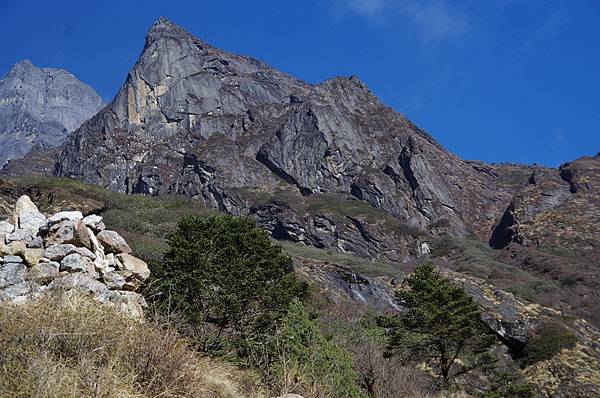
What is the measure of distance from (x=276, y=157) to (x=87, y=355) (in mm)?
109991

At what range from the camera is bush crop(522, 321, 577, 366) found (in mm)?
33812

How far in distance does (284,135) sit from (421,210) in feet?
102

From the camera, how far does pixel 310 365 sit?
30.5 feet

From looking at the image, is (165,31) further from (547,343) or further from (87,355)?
(87,355)

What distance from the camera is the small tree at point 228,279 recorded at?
14.2 meters

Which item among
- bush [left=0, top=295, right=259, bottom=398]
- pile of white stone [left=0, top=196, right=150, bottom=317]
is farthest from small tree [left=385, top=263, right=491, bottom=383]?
bush [left=0, top=295, right=259, bottom=398]

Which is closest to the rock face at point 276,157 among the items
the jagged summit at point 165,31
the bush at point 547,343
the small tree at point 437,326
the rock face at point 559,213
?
the jagged summit at point 165,31

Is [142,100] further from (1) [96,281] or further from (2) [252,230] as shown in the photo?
(1) [96,281]

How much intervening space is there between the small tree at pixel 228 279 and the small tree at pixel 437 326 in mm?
6299

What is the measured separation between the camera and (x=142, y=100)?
443 feet

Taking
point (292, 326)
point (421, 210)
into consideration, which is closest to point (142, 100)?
point (421, 210)

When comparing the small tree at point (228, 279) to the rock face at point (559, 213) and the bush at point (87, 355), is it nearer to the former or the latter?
the bush at point (87, 355)

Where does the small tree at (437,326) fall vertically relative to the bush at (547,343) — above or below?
Result: below

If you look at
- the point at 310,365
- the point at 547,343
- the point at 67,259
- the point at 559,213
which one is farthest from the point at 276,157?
the point at 310,365
